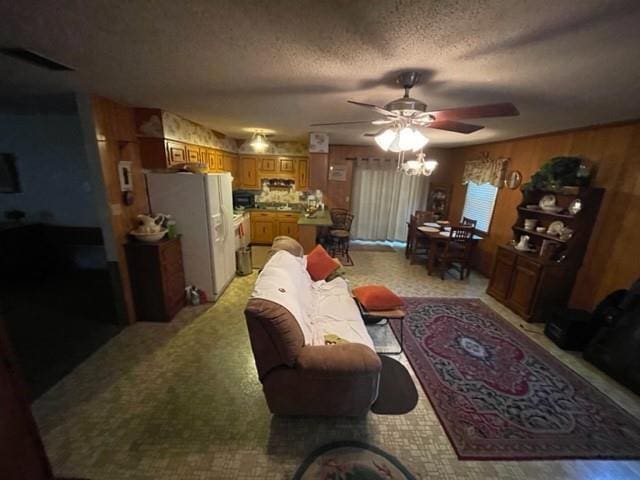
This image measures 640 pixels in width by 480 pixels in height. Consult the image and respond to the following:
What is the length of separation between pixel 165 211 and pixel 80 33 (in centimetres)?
214

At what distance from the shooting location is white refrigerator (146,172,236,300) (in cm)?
307

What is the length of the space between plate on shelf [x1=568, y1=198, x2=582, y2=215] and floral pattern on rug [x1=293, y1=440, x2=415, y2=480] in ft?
10.8

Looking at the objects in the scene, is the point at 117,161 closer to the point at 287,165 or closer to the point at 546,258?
the point at 287,165

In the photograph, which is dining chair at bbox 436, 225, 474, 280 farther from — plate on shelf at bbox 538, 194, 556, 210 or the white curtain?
the white curtain

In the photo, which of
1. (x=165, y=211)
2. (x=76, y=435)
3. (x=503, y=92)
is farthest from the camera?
(x=165, y=211)

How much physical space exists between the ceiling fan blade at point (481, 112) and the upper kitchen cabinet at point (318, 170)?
3115 mm

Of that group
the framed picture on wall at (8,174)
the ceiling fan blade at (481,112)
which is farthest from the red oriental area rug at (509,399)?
the framed picture on wall at (8,174)

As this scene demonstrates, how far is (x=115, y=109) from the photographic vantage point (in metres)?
2.63

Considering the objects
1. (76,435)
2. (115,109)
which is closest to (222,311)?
(76,435)

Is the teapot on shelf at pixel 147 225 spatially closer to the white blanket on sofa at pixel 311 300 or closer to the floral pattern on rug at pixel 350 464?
the white blanket on sofa at pixel 311 300

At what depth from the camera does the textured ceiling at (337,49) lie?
40.1 inches

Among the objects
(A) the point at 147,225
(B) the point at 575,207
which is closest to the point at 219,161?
(A) the point at 147,225

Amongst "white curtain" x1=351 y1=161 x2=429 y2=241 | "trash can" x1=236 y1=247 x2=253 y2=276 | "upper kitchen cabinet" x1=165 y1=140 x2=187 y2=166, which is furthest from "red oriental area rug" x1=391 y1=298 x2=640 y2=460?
"white curtain" x1=351 y1=161 x2=429 y2=241

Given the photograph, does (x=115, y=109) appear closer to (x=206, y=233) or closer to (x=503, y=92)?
(x=206, y=233)
